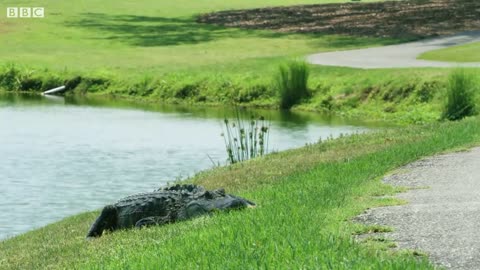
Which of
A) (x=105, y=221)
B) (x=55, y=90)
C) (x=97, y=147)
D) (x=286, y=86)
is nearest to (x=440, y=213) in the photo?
(x=105, y=221)

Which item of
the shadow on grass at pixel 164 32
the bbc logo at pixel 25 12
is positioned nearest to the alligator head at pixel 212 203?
the shadow on grass at pixel 164 32

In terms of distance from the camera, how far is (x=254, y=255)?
9.35 metres

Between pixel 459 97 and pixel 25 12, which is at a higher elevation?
pixel 459 97

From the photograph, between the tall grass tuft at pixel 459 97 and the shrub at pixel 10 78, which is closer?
the tall grass tuft at pixel 459 97

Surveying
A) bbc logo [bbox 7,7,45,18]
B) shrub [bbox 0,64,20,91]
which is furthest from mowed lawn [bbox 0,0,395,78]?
shrub [bbox 0,64,20,91]

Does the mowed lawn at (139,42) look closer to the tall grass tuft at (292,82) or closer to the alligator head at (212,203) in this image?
the tall grass tuft at (292,82)

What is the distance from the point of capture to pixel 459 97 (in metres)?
27.8

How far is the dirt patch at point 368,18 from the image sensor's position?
5016 cm

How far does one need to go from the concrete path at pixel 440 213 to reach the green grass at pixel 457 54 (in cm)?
2176

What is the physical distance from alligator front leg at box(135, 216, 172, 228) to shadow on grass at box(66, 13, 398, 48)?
3295 centimetres

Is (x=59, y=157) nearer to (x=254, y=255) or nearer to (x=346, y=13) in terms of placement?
(x=254, y=255)

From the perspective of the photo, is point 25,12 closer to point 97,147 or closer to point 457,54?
point 457,54

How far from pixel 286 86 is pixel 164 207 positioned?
20.9 metres

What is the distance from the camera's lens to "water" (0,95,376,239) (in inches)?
808
